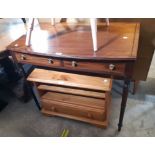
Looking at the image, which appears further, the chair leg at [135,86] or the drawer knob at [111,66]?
the chair leg at [135,86]

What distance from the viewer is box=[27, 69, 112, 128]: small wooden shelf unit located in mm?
1222

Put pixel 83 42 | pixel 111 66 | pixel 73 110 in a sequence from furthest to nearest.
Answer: pixel 73 110
pixel 83 42
pixel 111 66

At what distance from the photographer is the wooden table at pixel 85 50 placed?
95cm

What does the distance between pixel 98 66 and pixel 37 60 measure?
0.42 metres

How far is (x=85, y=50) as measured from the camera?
102cm

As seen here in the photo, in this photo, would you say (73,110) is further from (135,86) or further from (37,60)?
(135,86)

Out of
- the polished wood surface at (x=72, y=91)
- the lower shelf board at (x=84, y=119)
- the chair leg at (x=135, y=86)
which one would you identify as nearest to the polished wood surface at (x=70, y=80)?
the polished wood surface at (x=72, y=91)

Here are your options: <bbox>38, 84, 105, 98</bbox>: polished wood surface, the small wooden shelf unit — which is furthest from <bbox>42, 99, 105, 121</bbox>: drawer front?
<bbox>38, 84, 105, 98</bbox>: polished wood surface

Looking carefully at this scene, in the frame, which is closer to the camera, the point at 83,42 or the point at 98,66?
the point at 98,66

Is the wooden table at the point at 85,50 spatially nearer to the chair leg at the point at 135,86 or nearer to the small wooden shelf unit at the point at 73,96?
the small wooden shelf unit at the point at 73,96

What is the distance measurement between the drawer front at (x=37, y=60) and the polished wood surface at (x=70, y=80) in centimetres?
17

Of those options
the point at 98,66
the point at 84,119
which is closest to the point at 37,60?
the point at 98,66

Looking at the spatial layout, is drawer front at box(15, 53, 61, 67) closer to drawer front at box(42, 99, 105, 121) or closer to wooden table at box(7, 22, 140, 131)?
wooden table at box(7, 22, 140, 131)

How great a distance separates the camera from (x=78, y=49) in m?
1.03
